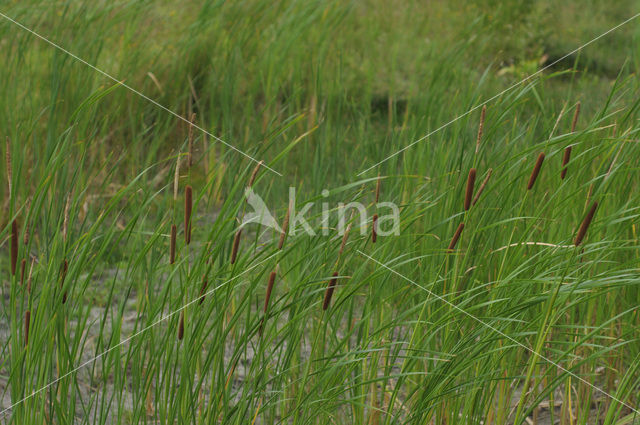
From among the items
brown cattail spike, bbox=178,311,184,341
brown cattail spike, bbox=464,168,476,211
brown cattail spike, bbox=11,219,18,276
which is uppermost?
brown cattail spike, bbox=464,168,476,211

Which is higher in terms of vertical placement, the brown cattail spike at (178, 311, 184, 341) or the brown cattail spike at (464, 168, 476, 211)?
the brown cattail spike at (464, 168, 476, 211)

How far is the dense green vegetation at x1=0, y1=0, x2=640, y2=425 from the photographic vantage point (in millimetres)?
1421

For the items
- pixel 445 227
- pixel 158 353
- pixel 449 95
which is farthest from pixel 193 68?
pixel 158 353

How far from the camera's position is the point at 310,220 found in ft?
6.68

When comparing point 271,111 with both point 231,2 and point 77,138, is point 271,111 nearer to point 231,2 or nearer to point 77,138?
point 231,2

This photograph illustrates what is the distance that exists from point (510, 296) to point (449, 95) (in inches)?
82.7

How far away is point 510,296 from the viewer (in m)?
1.40

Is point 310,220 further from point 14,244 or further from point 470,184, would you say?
point 14,244

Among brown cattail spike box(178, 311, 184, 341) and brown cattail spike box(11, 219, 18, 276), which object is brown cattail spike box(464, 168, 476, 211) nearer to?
brown cattail spike box(178, 311, 184, 341)

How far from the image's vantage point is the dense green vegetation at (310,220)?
Answer: 142 centimetres

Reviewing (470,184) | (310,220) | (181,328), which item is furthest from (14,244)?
(310,220)

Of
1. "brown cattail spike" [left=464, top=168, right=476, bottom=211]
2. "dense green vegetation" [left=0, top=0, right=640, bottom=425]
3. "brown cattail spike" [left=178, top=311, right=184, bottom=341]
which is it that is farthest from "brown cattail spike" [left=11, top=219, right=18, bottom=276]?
"brown cattail spike" [left=464, top=168, right=476, bottom=211]

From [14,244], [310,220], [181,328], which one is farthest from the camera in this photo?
[310,220]

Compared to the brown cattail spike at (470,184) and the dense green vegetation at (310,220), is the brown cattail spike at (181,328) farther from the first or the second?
the brown cattail spike at (470,184)
